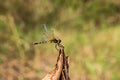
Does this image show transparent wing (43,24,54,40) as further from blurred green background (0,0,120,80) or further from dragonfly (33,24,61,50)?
blurred green background (0,0,120,80)

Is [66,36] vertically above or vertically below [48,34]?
above

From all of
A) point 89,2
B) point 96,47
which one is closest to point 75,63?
point 96,47

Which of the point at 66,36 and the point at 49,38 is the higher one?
the point at 66,36

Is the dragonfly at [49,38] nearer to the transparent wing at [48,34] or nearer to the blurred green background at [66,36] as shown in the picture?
the transparent wing at [48,34]

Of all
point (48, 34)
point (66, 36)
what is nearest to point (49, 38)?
point (48, 34)

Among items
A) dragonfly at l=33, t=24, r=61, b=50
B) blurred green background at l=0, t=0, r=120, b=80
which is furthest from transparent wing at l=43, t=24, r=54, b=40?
blurred green background at l=0, t=0, r=120, b=80

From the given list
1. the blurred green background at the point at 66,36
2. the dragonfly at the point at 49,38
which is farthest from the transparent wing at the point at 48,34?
the blurred green background at the point at 66,36

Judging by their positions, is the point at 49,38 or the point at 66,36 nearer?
the point at 49,38

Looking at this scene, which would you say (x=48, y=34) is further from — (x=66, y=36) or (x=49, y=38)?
(x=66, y=36)

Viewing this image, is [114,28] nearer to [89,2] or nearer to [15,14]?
[89,2]
